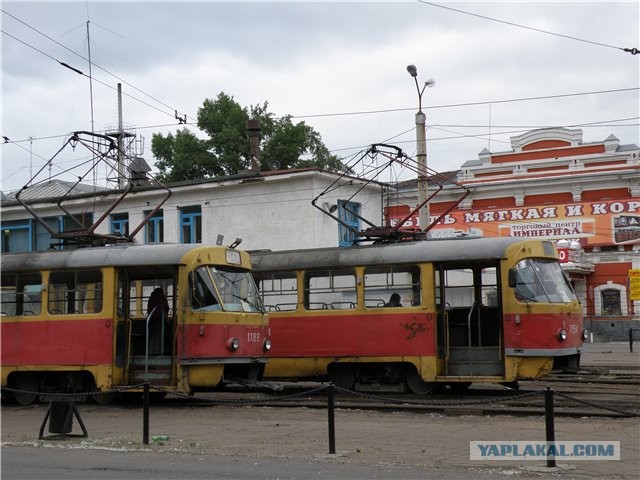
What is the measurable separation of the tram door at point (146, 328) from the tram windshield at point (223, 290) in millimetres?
453

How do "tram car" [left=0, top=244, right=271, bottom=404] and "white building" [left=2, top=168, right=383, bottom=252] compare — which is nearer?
"tram car" [left=0, top=244, right=271, bottom=404]

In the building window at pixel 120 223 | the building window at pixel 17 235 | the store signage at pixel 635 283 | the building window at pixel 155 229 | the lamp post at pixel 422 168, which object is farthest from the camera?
the building window at pixel 17 235

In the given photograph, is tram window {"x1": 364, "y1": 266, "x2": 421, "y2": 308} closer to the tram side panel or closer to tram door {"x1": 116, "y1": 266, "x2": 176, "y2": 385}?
tram door {"x1": 116, "y1": 266, "x2": 176, "y2": 385}

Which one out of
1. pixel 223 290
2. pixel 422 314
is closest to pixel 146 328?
pixel 223 290

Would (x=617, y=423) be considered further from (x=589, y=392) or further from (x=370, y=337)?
(x=370, y=337)

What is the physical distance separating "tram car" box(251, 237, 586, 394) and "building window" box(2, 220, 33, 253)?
20.2 meters

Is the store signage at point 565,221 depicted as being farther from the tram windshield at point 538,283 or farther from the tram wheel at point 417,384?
the tram windshield at point 538,283

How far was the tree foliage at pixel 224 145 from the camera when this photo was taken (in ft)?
187

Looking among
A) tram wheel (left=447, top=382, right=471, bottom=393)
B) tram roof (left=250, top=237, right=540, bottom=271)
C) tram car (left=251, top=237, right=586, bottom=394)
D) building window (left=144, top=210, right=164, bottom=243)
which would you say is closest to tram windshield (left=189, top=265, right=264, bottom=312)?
tram car (left=251, top=237, right=586, bottom=394)

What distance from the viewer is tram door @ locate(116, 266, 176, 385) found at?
1720cm

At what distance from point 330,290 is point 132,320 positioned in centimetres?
396

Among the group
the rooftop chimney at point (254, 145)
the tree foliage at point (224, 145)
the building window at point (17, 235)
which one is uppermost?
the tree foliage at point (224, 145)

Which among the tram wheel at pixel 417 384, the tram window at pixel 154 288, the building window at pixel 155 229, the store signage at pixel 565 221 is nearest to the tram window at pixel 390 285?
the tram wheel at pixel 417 384

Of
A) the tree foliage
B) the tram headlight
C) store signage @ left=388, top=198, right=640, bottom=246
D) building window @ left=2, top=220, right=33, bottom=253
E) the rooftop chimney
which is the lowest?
the tram headlight
